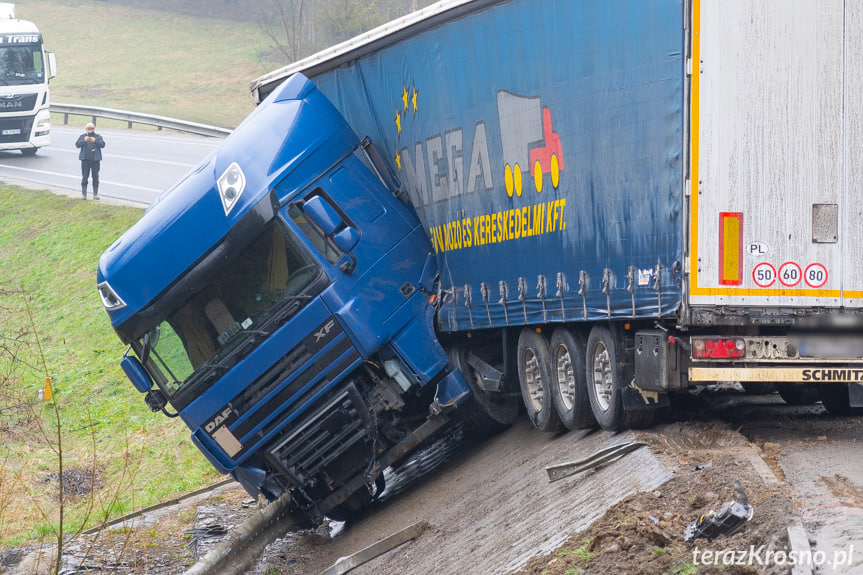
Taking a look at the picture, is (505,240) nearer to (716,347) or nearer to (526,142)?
(526,142)

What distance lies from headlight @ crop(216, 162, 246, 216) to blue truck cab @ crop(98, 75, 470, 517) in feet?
0.04

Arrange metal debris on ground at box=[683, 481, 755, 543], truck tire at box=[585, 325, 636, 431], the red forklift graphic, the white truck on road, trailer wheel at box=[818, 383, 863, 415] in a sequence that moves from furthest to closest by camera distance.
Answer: the white truck on road → trailer wheel at box=[818, 383, 863, 415] → the red forklift graphic → truck tire at box=[585, 325, 636, 431] → metal debris on ground at box=[683, 481, 755, 543]

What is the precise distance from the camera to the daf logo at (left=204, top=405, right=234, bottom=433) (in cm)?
1158

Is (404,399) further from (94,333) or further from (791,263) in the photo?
(94,333)

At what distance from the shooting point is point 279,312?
1130 cm

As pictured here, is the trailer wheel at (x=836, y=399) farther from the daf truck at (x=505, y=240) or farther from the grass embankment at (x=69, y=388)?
the grass embankment at (x=69, y=388)

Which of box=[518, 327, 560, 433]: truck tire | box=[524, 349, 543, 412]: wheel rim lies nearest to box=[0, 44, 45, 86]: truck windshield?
box=[518, 327, 560, 433]: truck tire

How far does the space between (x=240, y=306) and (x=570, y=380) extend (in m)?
3.09

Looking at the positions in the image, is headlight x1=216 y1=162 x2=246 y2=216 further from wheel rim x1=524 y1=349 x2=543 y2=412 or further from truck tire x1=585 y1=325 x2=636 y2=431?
truck tire x1=585 y1=325 x2=636 y2=431

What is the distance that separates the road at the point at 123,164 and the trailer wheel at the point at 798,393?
18.5m

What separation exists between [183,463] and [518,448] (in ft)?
23.2

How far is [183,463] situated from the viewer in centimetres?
1752

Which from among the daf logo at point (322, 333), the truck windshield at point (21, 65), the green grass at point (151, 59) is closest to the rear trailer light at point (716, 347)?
the daf logo at point (322, 333)

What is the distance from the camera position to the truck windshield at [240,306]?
11.3 metres
